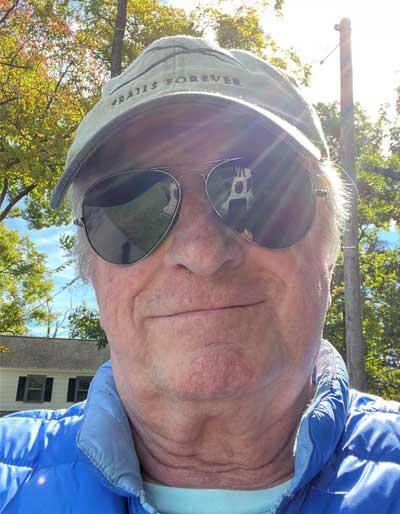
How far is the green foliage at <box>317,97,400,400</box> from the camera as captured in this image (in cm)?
1435

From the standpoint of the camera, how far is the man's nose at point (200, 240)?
51.5 inches

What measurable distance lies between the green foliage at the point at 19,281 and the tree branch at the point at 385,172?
15246 mm

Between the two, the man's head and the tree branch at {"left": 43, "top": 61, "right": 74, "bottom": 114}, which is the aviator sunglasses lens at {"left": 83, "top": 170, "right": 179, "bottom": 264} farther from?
the tree branch at {"left": 43, "top": 61, "right": 74, "bottom": 114}

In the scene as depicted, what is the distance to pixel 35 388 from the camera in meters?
27.2

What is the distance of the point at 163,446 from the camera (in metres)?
1.51

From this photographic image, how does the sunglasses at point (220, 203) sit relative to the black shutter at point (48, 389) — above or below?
above

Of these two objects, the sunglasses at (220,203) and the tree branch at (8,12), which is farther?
the tree branch at (8,12)

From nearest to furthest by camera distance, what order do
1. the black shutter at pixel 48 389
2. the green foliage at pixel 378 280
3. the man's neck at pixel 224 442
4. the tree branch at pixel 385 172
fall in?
1. the man's neck at pixel 224 442
2. the tree branch at pixel 385 172
3. the green foliage at pixel 378 280
4. the black shutter at pixel 48 389

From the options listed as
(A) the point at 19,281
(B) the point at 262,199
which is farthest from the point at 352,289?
(A) the point at 19,281

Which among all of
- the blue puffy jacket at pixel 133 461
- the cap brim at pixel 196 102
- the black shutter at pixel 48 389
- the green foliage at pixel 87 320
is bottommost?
the black shutter at pixel 48 389

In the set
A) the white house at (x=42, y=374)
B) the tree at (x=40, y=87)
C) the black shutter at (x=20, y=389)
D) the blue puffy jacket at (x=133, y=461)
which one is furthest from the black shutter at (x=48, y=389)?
the blue puffy jacket at (x=133, y=461)

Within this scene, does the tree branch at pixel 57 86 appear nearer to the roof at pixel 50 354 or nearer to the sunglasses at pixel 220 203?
the sunglasses at pixel 220 203

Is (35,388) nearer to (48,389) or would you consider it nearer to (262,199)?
(48,389)

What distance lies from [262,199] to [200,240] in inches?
8.6
